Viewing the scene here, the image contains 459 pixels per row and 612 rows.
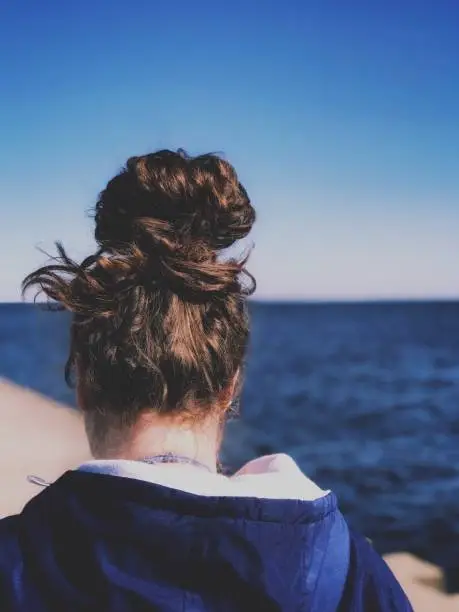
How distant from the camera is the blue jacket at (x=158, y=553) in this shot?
1.20 meters

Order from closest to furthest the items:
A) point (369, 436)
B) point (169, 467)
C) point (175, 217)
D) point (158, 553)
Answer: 1. point (158, 553)
2. point (169, 467)
3. point (175, 217)
4. point (369, 436)

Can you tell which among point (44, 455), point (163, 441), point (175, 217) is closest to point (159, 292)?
point (175, 217)

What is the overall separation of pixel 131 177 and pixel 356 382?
89.7ft

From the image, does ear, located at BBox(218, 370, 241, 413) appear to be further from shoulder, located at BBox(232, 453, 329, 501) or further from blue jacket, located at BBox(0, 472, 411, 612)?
blue jacket, located at BBox(0, 472, 411, 612)

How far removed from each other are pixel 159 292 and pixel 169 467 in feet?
1.29

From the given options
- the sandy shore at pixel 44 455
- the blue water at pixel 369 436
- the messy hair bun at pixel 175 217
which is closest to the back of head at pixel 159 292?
the messy hair bun at pixel 175 217

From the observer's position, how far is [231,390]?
1.66 meters

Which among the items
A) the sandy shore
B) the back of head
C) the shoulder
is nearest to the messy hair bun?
the back of head

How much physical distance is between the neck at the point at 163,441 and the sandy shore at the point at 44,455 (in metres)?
2.75

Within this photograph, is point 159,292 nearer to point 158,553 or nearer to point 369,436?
point 158,553

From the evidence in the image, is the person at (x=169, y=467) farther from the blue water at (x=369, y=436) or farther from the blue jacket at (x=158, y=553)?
the blue water at (x=369, y=436)

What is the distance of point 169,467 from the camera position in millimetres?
1328

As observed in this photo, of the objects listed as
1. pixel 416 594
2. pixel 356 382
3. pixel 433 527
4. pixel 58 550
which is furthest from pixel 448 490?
pixel 356 382

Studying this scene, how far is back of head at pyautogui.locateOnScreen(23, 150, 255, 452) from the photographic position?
4.97 ft
